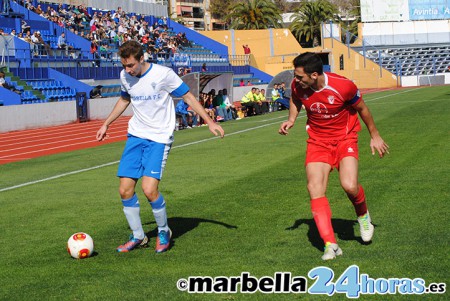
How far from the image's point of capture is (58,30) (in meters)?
44.5

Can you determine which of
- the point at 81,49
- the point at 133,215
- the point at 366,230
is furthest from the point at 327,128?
the point at 81,49

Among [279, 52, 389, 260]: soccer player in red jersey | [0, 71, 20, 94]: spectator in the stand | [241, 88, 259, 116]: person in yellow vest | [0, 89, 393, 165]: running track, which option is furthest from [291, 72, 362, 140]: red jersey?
[241, 88, 259, 116]: person in yellow vest

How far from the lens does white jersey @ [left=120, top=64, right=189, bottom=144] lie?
26.6ft

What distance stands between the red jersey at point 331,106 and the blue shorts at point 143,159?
1453 millimetres

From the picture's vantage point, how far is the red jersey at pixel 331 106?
7.58m

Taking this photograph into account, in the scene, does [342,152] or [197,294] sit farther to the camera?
[342,152]

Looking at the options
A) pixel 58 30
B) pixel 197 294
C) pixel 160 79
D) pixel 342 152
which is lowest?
pixel 197 294

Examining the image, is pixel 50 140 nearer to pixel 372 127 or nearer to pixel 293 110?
pixel 293 110

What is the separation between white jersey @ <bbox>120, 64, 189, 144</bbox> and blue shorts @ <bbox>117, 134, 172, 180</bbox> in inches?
2.8

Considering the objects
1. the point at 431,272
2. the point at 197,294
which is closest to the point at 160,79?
the point at 197,294

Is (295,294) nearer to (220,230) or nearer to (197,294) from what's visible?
(197,294)

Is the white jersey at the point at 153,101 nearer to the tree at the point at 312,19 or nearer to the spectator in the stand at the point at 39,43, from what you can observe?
the spectator in the stand at the point at 39,43

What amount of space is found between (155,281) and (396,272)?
195 cm

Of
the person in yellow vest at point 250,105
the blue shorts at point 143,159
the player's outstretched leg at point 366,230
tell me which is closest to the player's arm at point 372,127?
the player's outstretched leg at point 366,230
